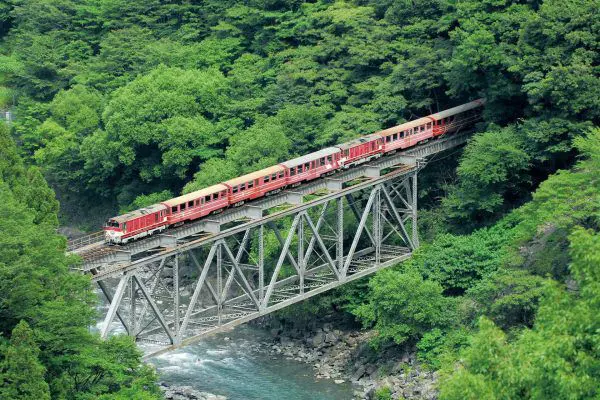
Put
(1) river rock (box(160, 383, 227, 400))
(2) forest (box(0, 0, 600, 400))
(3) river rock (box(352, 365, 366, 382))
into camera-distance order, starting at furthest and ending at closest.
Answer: (3) river rock (box(352, 365, 366, 382)) → (1) river rock (box(160, 383, 227, 400)) → (2) forest (box(0, 0, 600, 400))

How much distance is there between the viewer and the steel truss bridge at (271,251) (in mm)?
47781

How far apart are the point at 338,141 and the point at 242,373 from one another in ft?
47.8

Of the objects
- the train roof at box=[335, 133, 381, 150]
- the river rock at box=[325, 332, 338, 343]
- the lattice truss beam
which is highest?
the train roof at box=[335, 133, 381, 150]

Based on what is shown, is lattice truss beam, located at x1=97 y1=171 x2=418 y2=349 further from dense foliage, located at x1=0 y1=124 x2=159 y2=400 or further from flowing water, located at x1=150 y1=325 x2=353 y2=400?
dense foliage, located at x1=0 y1=124 x2=159 y2=400

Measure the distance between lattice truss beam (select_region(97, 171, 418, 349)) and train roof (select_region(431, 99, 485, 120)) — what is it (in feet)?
11.2

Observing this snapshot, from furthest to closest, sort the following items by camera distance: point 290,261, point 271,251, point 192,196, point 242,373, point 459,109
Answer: point 459,109 < point 271,251 < point 290,261 < point 242,373 < point 192,196

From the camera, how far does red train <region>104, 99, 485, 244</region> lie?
4978 cm

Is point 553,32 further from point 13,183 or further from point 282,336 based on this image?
point 13,183

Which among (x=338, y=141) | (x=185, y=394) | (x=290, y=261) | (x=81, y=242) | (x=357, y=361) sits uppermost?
(x=338, y=141)

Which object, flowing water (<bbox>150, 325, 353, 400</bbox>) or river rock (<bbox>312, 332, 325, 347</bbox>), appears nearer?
flowing water (<bbox>150, 325, 353, 400</bbox>)

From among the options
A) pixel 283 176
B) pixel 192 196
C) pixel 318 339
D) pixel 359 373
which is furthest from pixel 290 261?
pixel 192 196

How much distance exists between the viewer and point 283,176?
179 feet

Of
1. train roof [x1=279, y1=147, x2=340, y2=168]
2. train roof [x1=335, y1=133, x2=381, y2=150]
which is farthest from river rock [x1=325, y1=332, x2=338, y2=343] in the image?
train roof [x1=335, y1=133, x2=381, y2=150]

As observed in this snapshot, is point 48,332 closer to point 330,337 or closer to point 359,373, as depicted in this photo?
point 359,373
